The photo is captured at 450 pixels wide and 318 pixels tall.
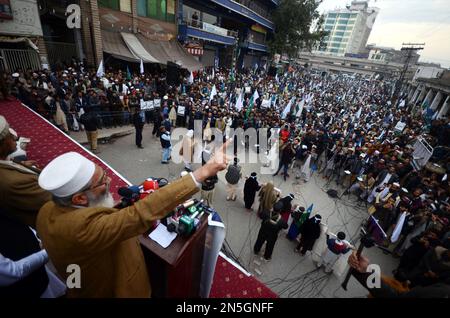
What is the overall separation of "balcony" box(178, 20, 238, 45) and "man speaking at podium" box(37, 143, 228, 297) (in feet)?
76.6

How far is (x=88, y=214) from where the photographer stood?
1442 mm

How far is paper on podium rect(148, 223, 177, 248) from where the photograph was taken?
2.37m

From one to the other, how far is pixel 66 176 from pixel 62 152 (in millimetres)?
5578

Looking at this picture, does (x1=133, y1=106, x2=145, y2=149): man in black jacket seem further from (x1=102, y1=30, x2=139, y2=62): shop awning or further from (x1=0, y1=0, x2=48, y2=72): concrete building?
(x1=102, y1=30, x2=139, y2=62): shop awning

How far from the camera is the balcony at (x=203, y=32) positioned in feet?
69.2

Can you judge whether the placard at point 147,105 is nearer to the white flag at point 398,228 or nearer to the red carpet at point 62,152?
the red carpet at point 62,152

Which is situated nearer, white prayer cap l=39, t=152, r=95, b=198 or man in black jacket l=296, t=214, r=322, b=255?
white prayer cap l=39, t=152, r=95, b=198

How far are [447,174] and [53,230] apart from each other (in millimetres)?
13500

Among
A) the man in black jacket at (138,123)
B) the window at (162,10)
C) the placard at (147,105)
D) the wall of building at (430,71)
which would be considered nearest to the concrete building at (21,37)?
the placard at (147,105)

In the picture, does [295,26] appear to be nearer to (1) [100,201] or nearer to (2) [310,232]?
(2) [310,232]

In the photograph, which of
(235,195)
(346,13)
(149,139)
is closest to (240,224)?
(235,195)

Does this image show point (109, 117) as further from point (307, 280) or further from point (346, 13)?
point (346, 13)

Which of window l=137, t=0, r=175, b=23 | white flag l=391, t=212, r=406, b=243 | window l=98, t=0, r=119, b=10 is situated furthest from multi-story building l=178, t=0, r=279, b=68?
white flag l=391, t=212, r=406, b=243

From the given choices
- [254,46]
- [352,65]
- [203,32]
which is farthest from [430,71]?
[203,32]
